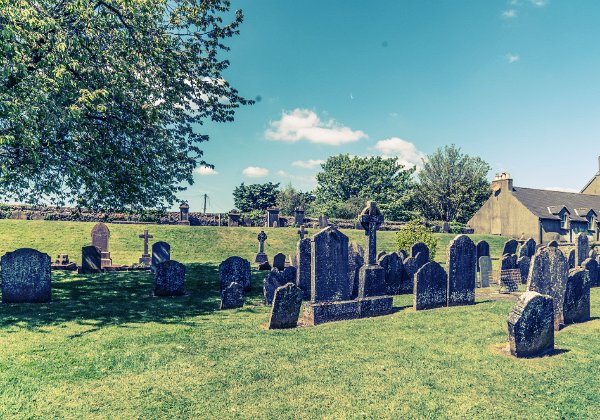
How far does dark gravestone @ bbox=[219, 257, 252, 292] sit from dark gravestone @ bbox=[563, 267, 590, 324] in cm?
1006

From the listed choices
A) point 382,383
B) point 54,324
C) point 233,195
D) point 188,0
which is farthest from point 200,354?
point 233,195

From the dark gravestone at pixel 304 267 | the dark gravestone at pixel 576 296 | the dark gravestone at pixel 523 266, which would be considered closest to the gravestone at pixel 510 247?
the dark gravestone at pixel 523 266

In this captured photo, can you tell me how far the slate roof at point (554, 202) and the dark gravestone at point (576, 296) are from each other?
3761 cm

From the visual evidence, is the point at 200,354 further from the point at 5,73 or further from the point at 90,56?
the point at 90,56

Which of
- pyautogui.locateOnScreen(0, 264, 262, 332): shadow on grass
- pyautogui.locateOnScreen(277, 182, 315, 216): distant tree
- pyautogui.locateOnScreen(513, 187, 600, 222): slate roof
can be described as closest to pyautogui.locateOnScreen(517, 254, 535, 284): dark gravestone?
pyautogui.locateOnScreen(0, 264, 262, 332): shadow on grass

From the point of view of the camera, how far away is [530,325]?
289 inches

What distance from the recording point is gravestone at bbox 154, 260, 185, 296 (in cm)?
1326

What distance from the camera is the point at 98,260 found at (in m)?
17.9

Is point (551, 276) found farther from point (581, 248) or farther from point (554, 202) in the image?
point (554, 202)

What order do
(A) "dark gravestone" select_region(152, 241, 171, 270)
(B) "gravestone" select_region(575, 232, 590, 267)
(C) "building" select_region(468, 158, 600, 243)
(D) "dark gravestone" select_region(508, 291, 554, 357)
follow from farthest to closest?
(C) "building" select_region(468, 158, 600, 243) < (B) "gravestone" select_region(575, 232, 590, 267) < (A) "dark gravestone" select_region(152, 241, 171, 270) < (D) "dark gravestone" select_region(508, 291, 554, 357)

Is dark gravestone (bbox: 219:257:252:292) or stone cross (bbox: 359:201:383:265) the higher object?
stone cross (bbox: 359:201:383:265)

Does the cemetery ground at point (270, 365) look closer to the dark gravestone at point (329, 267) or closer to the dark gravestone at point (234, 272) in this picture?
the dark gravestone at point (329, 267)

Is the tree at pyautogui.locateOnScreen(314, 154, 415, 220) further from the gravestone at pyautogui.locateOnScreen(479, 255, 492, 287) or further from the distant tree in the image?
the gravestone at pyautogui.locateOnScreen(479, 255, 492, 287)

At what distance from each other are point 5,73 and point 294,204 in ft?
186
